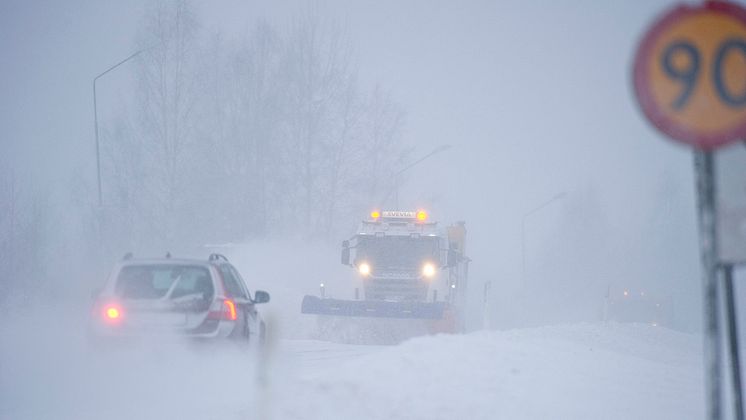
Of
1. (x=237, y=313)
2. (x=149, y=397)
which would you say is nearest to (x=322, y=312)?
(x=237, y=313)

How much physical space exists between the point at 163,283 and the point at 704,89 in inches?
318

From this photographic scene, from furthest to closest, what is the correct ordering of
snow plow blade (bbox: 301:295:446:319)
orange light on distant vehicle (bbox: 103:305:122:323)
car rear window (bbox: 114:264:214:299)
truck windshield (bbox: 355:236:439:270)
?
truck windshield (bbox: 355:236:439:270)
snow plow blade (bbox: 301:295:446:319)
car rear window (bbox: 114:264:214:299)
orange light on distant vehicle (bbox: 103:305:122:323)

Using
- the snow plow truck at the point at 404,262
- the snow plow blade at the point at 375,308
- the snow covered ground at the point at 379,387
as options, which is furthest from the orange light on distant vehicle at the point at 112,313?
the snow plow truck at the point at 404,262

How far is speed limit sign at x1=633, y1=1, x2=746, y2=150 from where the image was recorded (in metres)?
3.58

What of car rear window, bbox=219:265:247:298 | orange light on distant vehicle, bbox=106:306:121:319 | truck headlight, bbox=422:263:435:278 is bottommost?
truck headlight, bbox=422:263:435:278

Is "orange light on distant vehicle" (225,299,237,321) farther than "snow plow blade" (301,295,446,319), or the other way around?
"snow plow blade" (301,295,446,319)

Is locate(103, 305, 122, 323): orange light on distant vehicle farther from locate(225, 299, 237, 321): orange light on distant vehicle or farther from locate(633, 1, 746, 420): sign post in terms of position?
locate(633, 1, 746, 420): sign post

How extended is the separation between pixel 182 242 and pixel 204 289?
26.8 metres

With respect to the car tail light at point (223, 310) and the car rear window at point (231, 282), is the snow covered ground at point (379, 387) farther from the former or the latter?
the car rear window at point (231, 282)

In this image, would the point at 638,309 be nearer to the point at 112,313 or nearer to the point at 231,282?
the point at 231,282

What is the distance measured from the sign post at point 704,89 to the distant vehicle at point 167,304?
269 inches

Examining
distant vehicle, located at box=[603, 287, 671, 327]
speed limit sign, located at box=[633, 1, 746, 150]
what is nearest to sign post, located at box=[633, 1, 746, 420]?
speed limit sign, located at box=[633, 1, 746, 150]

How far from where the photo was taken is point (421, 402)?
Result: 26.1ft

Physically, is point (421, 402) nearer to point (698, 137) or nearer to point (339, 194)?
point (698, 137)
